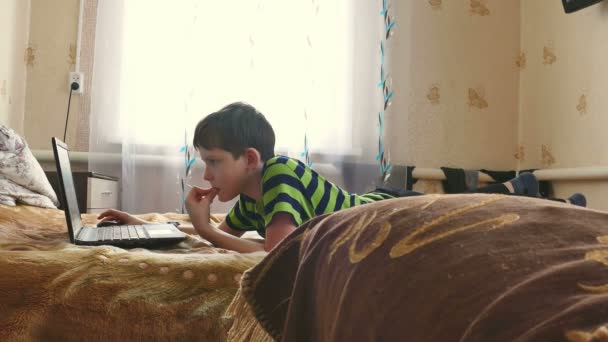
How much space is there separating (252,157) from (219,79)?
148 centimetres

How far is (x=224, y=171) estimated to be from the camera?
1.18 m

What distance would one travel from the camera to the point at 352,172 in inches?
105

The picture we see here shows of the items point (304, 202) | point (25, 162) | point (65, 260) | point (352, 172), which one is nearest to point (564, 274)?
point (65, 260)

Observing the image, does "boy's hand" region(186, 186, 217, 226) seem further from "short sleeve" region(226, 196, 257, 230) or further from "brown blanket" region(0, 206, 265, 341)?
"brown blanket" region(0, 206, 265, 341)

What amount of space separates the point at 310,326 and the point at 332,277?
5cm

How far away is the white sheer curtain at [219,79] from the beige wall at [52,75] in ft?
0.48

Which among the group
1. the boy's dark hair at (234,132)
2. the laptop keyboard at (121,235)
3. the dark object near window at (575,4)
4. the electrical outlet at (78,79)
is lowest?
the laptop keyboard at (121,235)

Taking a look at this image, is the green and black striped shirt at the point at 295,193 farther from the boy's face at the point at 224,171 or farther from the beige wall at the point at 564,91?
the beige wall at the point at 564,91

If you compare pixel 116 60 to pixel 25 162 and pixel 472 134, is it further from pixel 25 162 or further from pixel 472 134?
pixel 472 134

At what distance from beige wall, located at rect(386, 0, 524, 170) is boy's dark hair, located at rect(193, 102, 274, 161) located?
68.1 inches

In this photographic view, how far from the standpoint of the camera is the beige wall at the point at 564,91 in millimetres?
2344

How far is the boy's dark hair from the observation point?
1172mm

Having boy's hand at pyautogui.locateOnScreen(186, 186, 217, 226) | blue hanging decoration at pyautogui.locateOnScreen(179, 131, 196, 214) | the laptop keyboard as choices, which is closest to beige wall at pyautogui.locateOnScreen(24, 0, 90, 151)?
blue hanging decoration at pyautogui.locateOnScreen(179, 131, 196, 214)

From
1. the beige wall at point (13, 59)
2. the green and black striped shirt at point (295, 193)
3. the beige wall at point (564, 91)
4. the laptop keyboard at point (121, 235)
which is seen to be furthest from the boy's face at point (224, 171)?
the beige wall at point (564, 91)
